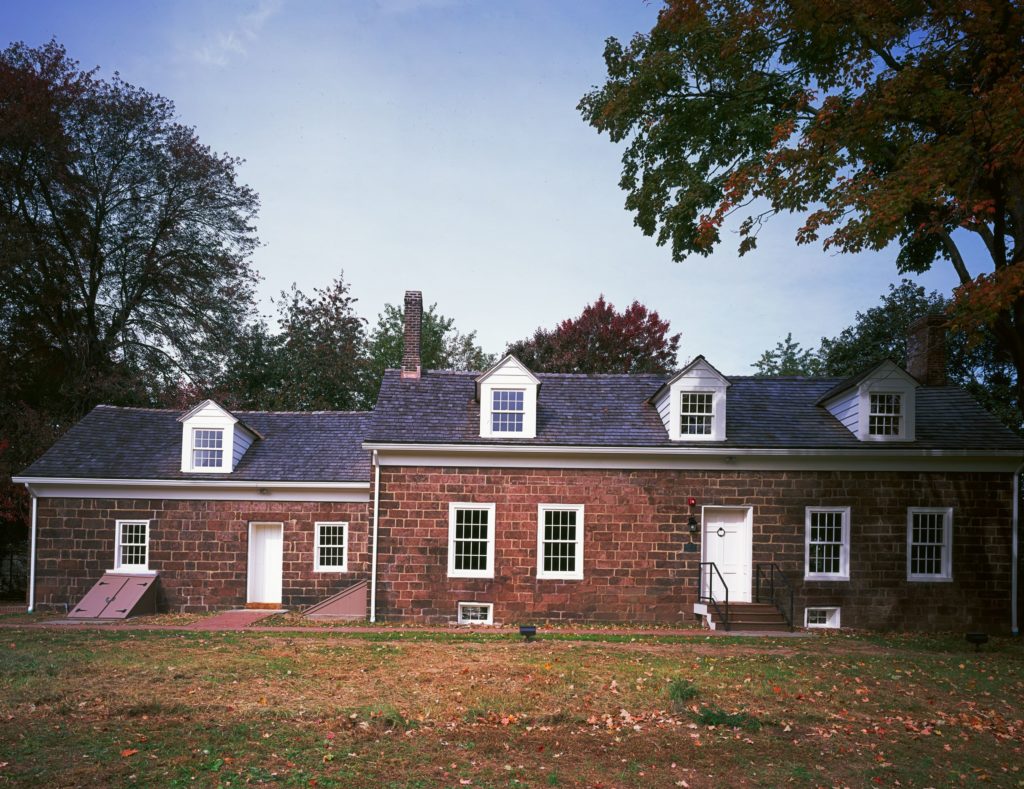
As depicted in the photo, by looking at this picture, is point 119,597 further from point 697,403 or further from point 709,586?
point 697,403

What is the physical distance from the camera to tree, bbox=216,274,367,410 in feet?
108

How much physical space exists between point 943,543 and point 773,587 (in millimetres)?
4427

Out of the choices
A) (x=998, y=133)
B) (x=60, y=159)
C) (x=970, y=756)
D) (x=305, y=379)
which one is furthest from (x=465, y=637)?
(x=60, y=159)

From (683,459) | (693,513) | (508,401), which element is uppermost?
(508,401)

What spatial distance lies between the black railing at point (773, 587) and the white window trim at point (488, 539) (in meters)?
6.50

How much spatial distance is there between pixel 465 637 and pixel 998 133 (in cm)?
1336

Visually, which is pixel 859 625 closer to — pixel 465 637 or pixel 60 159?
pixel 465 637

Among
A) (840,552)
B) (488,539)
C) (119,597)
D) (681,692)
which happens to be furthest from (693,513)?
(119,597)

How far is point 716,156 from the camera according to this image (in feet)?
58.5

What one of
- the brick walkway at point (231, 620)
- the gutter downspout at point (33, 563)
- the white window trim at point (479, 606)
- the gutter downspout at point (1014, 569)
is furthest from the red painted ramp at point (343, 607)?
the gutter downspout at point (1014, 569)

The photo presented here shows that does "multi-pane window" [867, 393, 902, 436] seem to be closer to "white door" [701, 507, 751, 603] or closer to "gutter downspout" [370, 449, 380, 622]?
"gutter downspout" [370, 449, 380, 622]

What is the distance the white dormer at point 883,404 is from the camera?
19250 millimetres

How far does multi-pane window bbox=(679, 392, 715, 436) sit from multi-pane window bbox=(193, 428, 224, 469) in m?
12.8

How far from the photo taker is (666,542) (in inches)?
741
